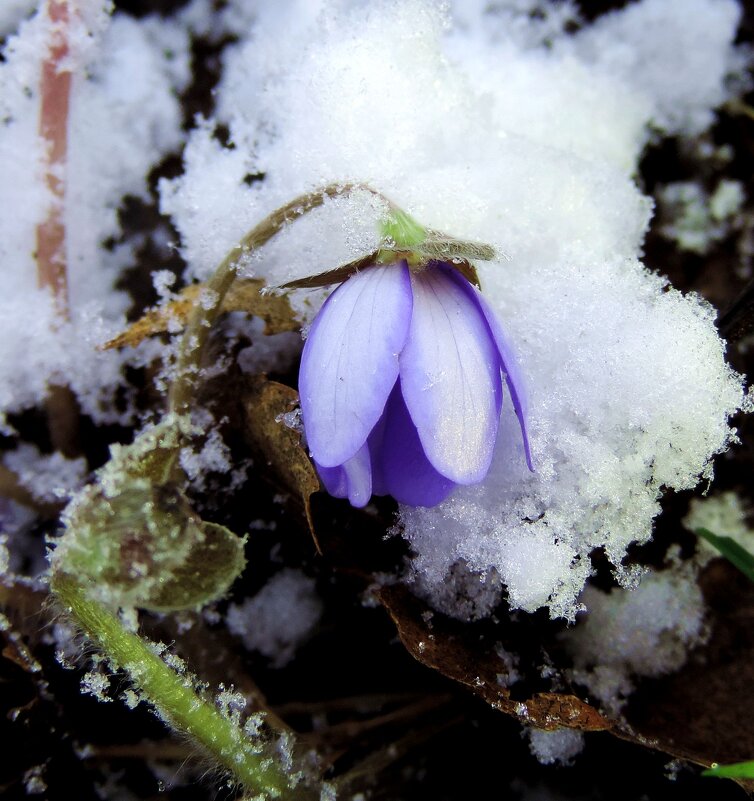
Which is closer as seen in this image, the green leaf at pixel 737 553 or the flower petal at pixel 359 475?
the flower petal at pixel 359 475

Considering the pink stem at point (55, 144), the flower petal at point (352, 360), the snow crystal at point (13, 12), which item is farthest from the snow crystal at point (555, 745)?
the snow crystal at point (13, 12)

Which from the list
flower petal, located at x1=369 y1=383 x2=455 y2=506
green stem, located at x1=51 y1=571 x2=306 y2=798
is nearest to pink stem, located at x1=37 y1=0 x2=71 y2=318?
green stem, located at x1=51 y1=571 x2=306 y2=798

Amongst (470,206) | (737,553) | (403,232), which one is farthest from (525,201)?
(737,553)

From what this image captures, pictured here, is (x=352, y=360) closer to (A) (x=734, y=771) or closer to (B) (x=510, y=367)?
(B) (x=510, y=367)

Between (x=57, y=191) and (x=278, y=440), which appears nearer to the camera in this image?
(x=278, y=440)

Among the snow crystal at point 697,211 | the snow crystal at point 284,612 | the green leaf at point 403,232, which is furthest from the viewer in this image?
the snow crystal at point 697,211

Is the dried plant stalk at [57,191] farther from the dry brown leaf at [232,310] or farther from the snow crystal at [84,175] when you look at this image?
the dry brown leaf at [232,310]

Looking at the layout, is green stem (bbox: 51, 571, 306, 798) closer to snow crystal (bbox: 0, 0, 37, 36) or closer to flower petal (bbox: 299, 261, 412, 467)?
flower petal (bbox: 299, 261, 412, 467)
